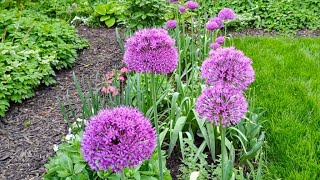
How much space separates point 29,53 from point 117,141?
304cm

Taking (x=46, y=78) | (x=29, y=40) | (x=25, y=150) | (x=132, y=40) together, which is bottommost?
(x=25, y=150)

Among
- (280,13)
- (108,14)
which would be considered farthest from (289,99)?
(108,14)

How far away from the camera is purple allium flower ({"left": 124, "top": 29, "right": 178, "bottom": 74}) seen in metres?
1.69

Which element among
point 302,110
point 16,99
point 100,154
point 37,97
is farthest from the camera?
point 37,97

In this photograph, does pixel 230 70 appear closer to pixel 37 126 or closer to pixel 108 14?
pixel 37 126

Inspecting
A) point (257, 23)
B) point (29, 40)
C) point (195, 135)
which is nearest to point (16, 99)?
point (29, 40)

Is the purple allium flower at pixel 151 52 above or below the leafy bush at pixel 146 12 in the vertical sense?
above

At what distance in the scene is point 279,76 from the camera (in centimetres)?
400

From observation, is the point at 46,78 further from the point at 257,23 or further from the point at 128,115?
the point at 257,23

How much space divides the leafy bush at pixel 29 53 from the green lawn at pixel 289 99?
81.1 inches

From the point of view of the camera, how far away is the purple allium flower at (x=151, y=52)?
1.69 metres

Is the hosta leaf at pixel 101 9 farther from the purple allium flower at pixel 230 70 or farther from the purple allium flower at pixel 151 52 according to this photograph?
the purple allium flower at pixel 230 70

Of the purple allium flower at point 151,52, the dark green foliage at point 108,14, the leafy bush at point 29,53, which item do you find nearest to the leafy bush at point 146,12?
the leafy bush at point 29,53

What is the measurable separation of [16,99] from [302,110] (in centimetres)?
247
